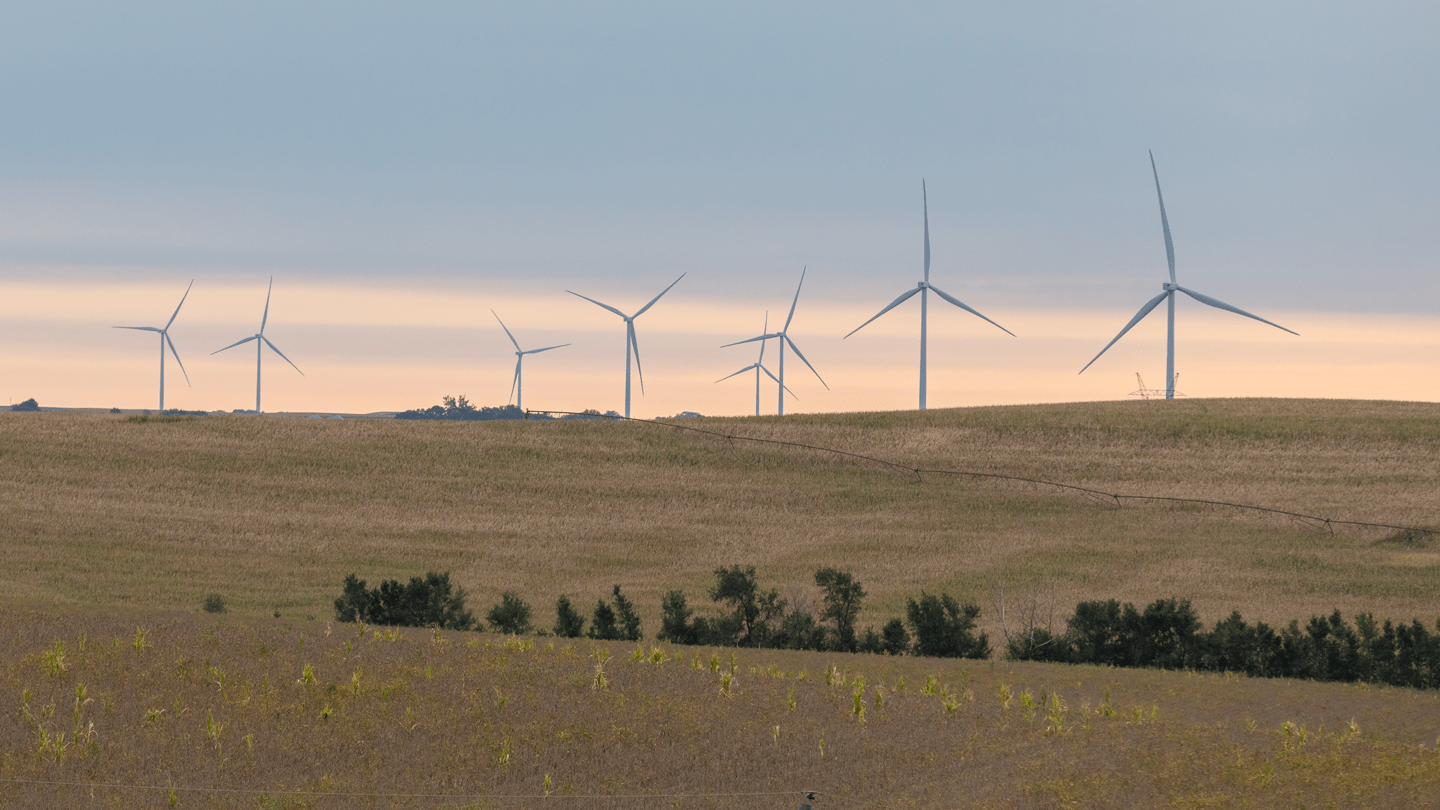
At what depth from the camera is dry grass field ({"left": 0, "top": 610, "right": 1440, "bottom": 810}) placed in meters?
13.9

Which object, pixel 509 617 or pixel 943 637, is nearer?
pixel 943 637

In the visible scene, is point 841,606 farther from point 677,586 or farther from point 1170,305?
point 1170,305

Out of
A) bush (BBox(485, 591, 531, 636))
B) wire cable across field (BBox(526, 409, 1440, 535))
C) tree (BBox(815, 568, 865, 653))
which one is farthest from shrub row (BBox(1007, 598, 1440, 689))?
wire cable across field (BBox(526, 409, 1440, 535))

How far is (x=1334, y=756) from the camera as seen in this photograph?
604 inches

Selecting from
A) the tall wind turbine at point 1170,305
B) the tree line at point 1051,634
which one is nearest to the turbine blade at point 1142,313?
the tall wind turbine at point 1170,305

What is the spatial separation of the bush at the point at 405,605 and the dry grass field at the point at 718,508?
16.5ft

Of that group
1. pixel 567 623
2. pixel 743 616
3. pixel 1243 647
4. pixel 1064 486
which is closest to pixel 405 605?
pixel 567 623

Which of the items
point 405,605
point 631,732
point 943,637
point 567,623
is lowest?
point 631,732

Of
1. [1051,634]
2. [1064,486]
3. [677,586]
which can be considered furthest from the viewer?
[1064,486]

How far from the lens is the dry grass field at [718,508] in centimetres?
4216

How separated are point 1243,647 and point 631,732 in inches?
588

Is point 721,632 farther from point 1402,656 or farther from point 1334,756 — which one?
point 1334,756

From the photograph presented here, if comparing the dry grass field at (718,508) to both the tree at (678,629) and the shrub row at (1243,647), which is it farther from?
the shrub row at (1243,647)

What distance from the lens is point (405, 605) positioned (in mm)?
29422
